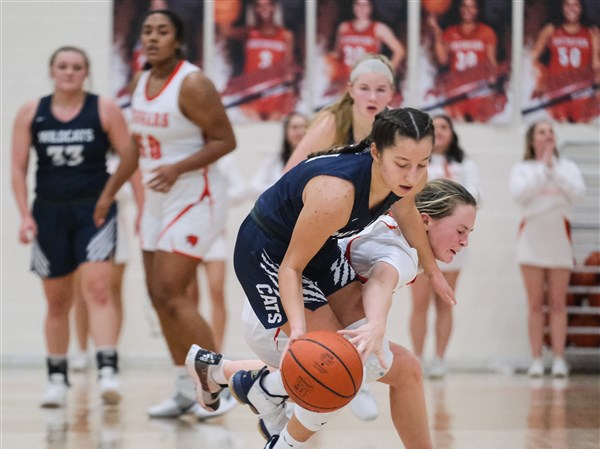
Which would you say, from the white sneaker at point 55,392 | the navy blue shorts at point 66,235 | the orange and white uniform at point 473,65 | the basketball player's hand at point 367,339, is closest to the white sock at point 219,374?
the basketball player's hand at point 367,339

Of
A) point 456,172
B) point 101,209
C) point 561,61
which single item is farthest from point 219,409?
point 561,61

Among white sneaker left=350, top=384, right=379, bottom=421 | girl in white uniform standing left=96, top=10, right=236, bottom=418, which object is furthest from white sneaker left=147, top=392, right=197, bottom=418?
white sneaker left=350, top=384, right=379, bottom=421

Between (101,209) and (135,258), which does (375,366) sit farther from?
(135,258)

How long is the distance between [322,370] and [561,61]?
5922 mm

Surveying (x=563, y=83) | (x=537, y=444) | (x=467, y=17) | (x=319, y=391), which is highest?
(x=467, y=17)

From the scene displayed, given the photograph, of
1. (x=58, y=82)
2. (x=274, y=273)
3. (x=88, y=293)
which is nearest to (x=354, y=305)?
(x=274, y=273)

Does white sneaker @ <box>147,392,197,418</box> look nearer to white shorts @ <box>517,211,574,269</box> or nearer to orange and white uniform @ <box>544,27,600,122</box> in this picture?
white shorts @ <box>517,211,574,269</box>

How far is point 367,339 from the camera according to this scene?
3074 millimetres

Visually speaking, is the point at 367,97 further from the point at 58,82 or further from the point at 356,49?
the point at 356,49

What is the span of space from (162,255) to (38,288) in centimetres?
355

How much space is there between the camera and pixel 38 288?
8.11 meters

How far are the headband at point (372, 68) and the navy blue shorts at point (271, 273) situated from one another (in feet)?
4.02

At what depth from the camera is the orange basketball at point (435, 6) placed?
323 inches

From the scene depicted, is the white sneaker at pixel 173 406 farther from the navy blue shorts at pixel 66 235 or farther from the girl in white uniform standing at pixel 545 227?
the girl in white uniform standing at pixel 545 227
